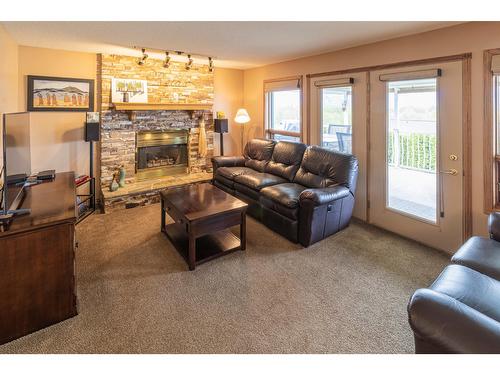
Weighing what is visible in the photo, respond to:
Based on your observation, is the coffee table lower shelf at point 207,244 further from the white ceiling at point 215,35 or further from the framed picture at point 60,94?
the framed picture at point 60,94

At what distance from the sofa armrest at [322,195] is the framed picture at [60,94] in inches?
140

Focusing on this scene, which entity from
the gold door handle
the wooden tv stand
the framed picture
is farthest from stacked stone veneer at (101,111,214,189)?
the gold door handle

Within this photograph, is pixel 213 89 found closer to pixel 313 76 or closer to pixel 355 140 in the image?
pixel 313 76

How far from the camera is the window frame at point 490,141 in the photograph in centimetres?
261

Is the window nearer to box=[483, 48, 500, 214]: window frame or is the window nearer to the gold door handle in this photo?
the gold door handle

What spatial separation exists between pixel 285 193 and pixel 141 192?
7.90 ft

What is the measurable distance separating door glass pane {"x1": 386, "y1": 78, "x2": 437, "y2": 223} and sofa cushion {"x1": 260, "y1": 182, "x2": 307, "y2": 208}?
1161mm

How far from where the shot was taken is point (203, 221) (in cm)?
281

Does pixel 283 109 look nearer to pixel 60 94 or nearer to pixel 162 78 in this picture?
pixel 162 78

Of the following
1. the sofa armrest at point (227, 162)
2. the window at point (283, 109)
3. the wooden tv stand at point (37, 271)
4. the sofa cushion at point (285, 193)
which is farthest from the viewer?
the sofa armrest at point (227, 162)

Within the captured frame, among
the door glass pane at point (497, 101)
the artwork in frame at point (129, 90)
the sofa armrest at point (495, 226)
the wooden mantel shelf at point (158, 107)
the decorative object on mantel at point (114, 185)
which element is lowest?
the sofa armrest at point (495, 226)

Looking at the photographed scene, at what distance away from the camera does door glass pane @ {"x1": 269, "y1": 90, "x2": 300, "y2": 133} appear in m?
4.99

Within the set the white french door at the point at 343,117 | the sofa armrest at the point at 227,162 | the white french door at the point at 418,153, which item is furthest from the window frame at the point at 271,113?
the white french door at the point at 418,153

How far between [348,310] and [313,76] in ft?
11.4
